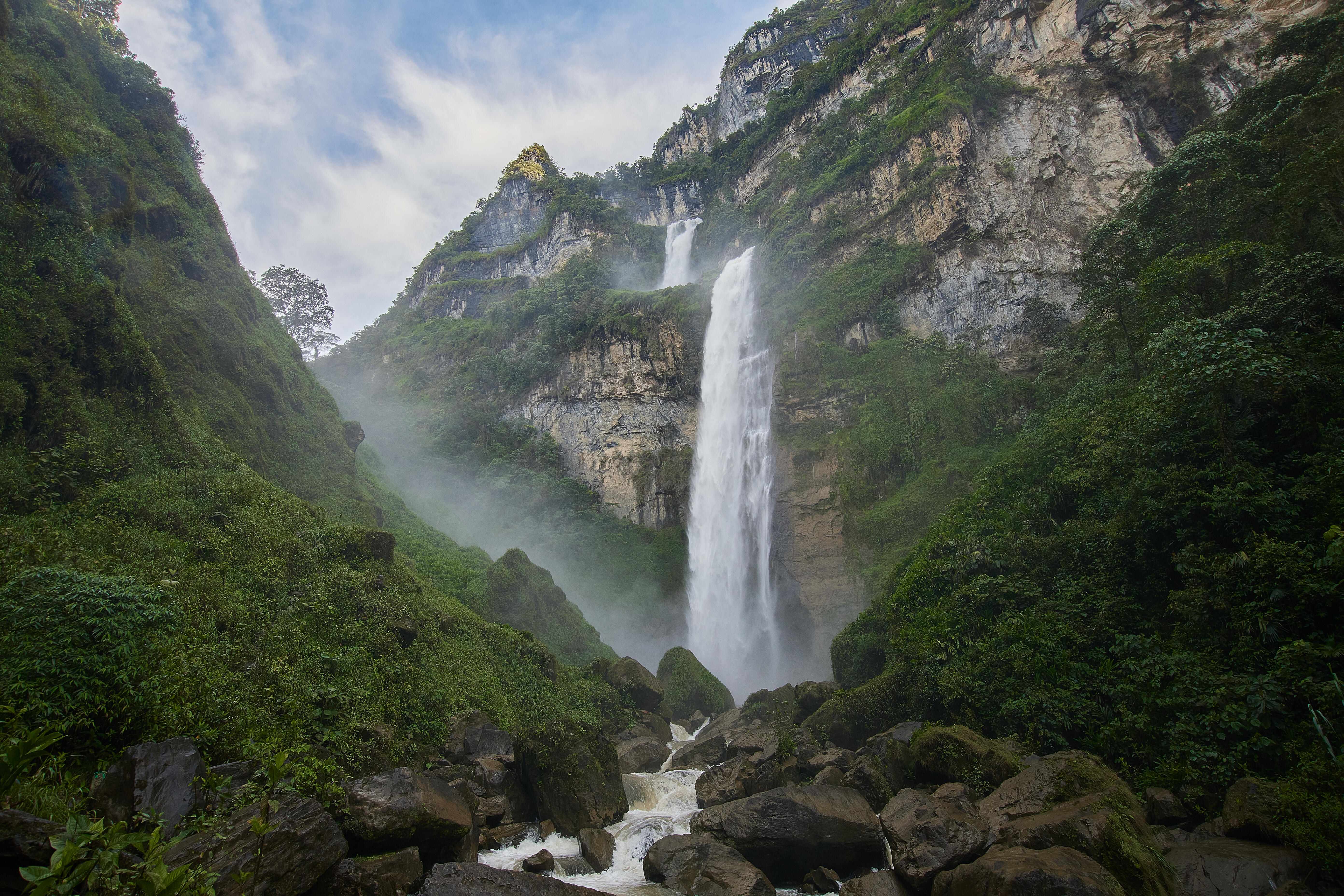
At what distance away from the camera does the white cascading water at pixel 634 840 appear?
821 centimetres

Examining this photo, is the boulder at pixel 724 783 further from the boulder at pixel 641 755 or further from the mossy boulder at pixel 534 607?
the mossy boulder at pixel 534 607

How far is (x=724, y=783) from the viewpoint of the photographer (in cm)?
1095

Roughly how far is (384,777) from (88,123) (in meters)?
18.5

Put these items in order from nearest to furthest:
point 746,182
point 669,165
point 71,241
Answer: point 71,241 < point 746,182 < point 669,165

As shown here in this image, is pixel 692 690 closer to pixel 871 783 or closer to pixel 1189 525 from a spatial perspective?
pixel 871 783

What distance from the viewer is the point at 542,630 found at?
67.9 ft

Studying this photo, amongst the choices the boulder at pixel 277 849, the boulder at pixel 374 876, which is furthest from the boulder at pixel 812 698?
the boulder at pixel 277 849

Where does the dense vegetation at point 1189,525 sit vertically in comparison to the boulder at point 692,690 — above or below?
above

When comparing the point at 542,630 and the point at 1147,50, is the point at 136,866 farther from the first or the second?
the point at 1147,50

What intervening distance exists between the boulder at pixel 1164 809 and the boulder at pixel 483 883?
713cm

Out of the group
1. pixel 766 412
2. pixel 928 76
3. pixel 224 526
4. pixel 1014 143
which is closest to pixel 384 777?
pixel 224 526

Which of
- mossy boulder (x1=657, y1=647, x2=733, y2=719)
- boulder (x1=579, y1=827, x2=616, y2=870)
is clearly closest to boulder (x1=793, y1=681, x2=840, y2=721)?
mossy boulder (x1=657, y1=647, x2=733, y2=719)

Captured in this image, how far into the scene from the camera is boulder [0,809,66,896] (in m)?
2.97

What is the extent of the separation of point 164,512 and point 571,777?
27.9 feet
